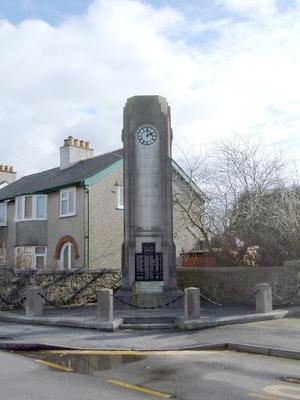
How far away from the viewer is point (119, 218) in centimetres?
3000

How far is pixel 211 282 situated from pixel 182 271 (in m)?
1.72

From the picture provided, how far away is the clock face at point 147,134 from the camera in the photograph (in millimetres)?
19453

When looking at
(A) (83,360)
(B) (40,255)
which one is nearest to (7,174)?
(B) (40,255)

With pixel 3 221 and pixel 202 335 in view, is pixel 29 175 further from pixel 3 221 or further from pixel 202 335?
pixel 202 335

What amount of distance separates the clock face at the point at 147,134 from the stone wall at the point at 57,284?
6.05 m

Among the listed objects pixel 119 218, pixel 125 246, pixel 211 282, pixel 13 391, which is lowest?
pixel 13 391

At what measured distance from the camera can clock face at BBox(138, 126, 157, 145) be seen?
63.8ft

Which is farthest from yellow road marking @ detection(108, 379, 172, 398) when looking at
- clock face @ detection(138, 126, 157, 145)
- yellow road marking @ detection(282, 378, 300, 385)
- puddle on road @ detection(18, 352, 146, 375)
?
clock face @ detection(138, 126, 157, 145)

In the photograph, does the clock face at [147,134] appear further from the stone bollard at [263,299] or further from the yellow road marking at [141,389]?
the yellow road marking at [141,389]

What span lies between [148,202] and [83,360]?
9651 millimetres

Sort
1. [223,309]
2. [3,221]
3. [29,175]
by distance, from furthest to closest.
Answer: [29,175] → [3,221] → [223,309]

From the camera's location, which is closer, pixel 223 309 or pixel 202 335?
pixel 202 335

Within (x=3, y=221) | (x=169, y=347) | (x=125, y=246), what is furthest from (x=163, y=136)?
(x=3, y=221)

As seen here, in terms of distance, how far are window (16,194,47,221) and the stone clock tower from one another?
42.1 ft
